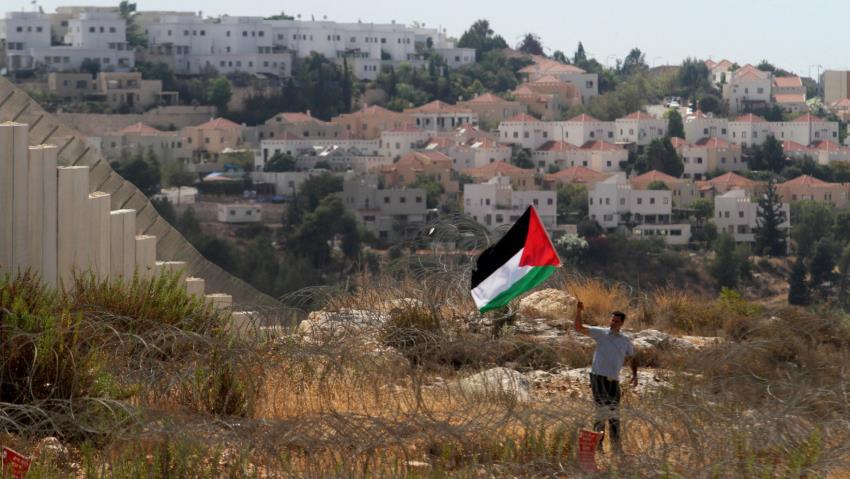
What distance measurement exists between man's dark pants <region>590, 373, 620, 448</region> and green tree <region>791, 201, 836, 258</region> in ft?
202

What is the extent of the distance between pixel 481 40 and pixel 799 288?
75.3m

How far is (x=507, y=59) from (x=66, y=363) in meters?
121

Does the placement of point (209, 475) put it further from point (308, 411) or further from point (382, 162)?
point (382, 162)

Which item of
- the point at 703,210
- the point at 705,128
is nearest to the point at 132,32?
the point at 705,128

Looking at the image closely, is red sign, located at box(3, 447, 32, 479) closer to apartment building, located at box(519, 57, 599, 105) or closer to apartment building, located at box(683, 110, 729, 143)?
apartment building, located at box(683, 110, 729, 143)

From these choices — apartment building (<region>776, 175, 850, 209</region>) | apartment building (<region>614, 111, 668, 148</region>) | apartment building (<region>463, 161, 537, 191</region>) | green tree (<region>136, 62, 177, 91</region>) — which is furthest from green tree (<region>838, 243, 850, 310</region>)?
green tree (<region>136, 62, 177, 91</region>)

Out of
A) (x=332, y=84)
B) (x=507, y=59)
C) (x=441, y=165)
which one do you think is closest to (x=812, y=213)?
(x=441, y=165)

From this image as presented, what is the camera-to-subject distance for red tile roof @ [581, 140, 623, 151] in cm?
9732

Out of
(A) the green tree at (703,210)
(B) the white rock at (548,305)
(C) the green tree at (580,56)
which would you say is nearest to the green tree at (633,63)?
(C) the green tree at (580,56)

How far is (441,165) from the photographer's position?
90.6 m

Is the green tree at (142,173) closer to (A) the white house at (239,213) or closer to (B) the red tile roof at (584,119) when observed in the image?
(A) the white house at (239,213)

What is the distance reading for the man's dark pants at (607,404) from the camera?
787cm

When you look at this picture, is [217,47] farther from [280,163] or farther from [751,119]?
[751,119]

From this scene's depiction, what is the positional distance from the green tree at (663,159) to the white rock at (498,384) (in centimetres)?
8464
